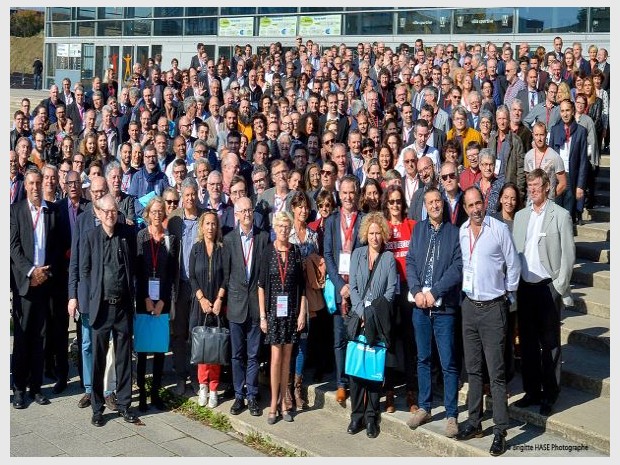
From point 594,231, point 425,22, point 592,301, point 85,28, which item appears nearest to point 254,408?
point 592,301

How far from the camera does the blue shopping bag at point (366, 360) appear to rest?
720 centimetres

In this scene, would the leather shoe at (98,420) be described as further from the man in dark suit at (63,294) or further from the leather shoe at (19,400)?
the man in dark suit at (63,294)

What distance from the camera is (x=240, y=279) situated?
7.84m

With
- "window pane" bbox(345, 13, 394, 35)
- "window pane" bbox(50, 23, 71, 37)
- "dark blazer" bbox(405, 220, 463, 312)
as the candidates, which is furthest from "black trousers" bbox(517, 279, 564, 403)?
"window pane" bbox(50, 23, 71, 37)

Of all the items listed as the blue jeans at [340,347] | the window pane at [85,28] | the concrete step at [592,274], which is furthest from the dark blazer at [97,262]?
the window pane at [85,28]

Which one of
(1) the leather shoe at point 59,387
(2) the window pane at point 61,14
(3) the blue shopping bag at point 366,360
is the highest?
(2) the window pane at point 61,14

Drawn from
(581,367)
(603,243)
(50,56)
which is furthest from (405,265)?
(50,56)

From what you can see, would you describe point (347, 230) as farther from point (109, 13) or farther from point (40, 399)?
point (109, 13)

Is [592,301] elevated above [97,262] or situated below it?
below

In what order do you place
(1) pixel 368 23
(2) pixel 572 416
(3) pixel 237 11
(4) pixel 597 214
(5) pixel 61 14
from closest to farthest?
1. (2) pixel 572 416
2. (4) pixel 597 214
3. (1) pixel 368 23
4. (3) pixel 237 11
5. (5) pixel 61 14

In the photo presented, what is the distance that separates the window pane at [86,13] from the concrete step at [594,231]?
89.3ft

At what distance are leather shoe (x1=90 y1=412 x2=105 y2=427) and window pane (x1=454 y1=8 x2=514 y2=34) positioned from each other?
17188 mm

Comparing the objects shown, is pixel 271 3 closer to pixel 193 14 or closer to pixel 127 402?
pixel 193 14

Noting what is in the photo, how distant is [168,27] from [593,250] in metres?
24.0
